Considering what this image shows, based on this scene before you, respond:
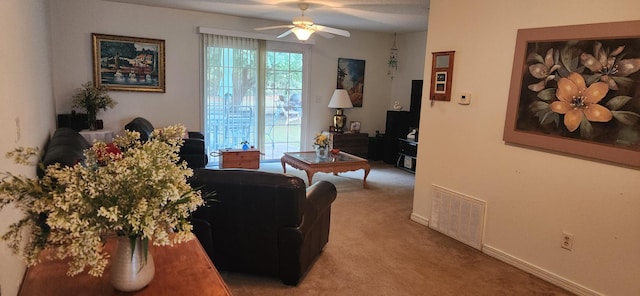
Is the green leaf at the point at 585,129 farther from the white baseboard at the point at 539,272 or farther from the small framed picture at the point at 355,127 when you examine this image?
the small framed picture at the point at 355,127

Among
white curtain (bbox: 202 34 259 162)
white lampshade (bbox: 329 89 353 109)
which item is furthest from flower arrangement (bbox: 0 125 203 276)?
white lampshade (bbox: 329 89 353 109)

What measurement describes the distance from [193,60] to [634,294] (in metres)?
5.71

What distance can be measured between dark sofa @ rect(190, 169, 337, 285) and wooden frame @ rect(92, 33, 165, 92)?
3.82 m

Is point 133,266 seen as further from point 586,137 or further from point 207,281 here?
point 586,137

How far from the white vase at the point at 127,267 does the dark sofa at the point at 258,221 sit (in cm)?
108

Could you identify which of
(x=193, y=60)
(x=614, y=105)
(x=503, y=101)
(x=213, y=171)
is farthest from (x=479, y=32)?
(x=193, y=60)

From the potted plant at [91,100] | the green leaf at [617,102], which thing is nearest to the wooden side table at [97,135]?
the potted plant at [91,100]

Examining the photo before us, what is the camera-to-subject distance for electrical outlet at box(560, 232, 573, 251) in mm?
2762

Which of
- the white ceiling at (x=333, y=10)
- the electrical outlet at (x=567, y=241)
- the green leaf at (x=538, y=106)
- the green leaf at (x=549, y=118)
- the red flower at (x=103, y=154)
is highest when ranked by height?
the white ceiling at (x=333, y=10)

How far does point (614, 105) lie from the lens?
8.07ft

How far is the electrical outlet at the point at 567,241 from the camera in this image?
109 inches

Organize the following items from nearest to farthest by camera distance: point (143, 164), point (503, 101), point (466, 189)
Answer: point (143, 164), point (503, 101), point (466, 189)

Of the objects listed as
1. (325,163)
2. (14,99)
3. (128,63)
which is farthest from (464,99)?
(128,63)

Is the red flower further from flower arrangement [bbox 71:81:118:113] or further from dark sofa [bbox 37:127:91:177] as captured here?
flower arrangement [bbox 71:81:118:113]
